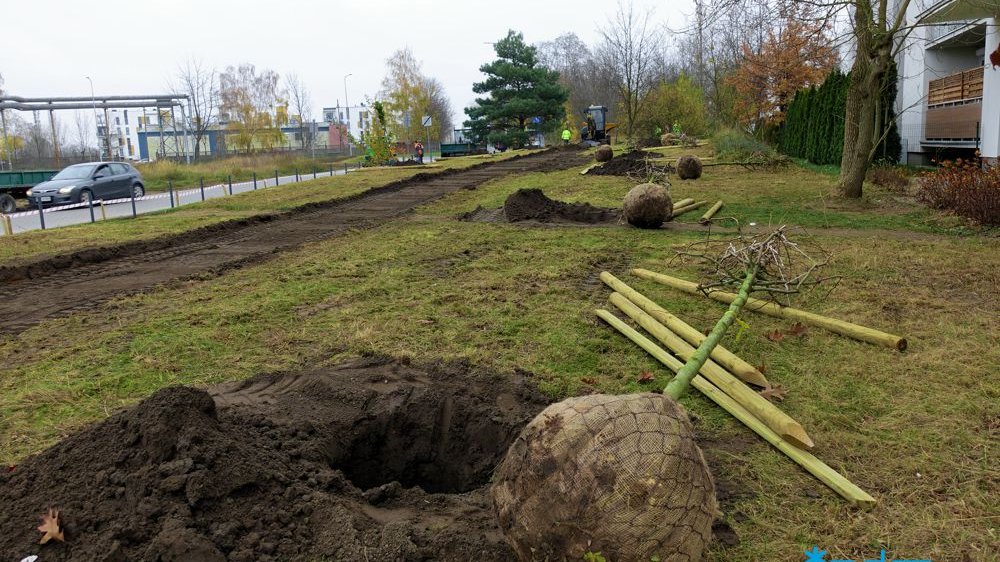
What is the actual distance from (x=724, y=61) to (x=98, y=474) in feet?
158

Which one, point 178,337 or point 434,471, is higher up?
point 178,337

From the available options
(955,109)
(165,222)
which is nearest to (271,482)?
(165,222)

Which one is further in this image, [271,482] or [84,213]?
[84,213]

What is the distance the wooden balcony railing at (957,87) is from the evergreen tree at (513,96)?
123 feet

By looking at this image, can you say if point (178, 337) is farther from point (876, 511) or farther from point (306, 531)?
point (876, 511)

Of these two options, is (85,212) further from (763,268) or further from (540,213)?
(763,268)

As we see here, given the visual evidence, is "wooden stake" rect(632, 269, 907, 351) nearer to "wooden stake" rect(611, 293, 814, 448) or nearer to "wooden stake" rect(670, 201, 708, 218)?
"wooden stake" rect(611, 293, 814, 448)

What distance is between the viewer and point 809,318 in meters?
6.18

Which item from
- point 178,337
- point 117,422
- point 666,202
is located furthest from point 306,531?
point 666,202

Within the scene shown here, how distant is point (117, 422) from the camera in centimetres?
357

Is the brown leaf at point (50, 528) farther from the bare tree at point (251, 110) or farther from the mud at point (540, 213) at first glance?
the bare tree at point (251, 110)

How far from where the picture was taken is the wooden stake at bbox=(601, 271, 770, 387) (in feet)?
15.6

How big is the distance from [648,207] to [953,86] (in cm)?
1644

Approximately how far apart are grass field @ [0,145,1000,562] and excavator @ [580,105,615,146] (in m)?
46.0
